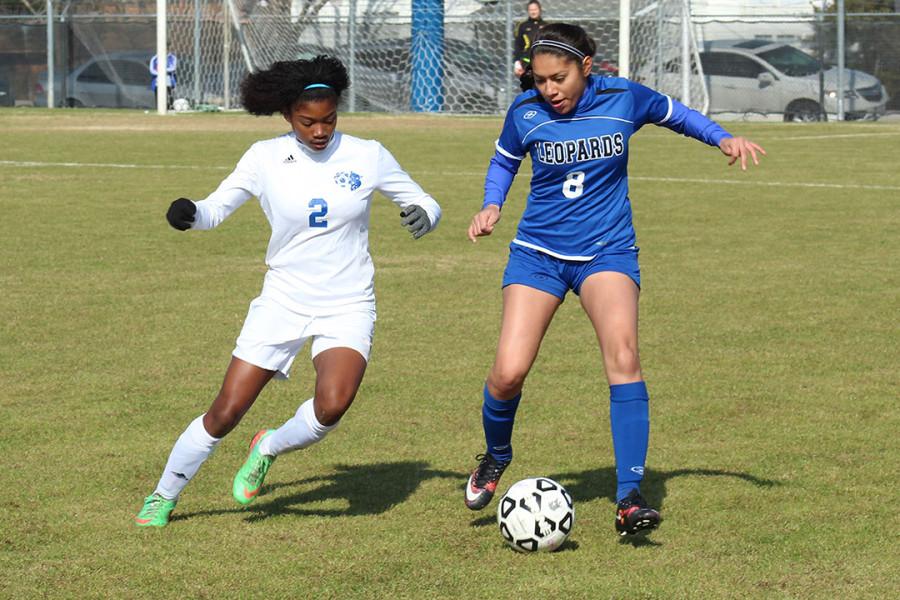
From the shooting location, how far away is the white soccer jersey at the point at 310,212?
6.02 meters

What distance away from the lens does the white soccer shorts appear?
5965mm

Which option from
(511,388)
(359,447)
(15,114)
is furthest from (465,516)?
(15,114)

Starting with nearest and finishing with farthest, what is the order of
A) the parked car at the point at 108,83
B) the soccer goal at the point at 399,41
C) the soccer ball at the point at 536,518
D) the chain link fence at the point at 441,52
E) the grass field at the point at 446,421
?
the grass field at the point at 446,421
the soccer ball at the point at 536,518
the chain link fence at the point at 441,52
the soccer goal at the point at 399,41
the parked car at the point at 108,83

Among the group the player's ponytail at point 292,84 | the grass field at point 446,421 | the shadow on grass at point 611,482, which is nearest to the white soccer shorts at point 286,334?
the grass field at point 446,421

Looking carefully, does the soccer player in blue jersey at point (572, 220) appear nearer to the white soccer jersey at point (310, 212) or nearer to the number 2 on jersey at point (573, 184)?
the number 2 on jersey at point (573, 184)

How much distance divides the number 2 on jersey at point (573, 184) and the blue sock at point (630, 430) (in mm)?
836

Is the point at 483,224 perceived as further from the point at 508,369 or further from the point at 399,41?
the point at 399,41

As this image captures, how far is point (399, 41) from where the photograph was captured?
127ft

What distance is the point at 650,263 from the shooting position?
1351 cm

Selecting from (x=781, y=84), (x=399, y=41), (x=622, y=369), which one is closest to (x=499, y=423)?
(x=622, y=369)

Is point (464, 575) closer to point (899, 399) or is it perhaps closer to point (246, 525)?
point (246, 525)

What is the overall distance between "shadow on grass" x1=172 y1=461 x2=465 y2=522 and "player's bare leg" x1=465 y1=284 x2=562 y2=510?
40 centimetres

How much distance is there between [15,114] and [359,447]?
32.2 meters

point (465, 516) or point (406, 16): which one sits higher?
point (406, 16)
